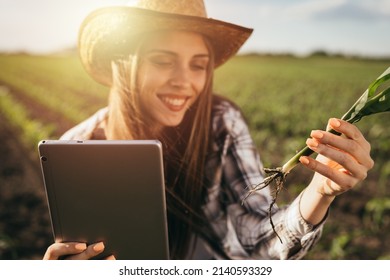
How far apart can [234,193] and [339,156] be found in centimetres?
66

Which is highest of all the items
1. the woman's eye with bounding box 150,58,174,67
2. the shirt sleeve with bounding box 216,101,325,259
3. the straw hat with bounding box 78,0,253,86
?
the straw hat with bounding box 78,0,253,86

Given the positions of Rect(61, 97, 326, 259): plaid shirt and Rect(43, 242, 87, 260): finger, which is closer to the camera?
Rect(43, 242, 87, 260): finger

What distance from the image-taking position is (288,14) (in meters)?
2.11

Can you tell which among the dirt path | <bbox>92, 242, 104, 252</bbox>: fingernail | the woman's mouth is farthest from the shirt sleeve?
the dirt path

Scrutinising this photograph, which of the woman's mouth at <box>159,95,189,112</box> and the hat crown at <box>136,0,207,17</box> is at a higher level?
the hat crown at <box>136,0,207,17</box>

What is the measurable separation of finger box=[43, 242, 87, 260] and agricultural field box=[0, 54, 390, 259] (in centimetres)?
94

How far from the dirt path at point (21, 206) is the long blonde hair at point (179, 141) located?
94 centimetres

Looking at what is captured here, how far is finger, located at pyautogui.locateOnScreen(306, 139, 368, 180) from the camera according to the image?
121 centimetres

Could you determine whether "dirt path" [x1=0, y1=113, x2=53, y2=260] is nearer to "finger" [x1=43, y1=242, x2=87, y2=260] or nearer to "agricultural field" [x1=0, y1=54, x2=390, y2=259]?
"agricultural field" [x1=0, y1=54, x2=390, y2=259]

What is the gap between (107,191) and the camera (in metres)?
1.37

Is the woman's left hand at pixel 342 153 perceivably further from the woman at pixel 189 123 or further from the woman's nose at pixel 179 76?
the woman's nose at pixel 179 76

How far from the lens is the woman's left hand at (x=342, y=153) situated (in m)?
1.21
